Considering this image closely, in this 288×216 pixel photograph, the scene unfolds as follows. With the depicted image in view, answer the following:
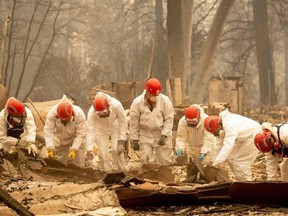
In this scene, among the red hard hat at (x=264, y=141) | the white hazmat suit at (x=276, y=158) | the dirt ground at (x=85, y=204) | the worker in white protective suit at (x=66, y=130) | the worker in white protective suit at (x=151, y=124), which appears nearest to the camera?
the dirt ground at (x=85, y=204)

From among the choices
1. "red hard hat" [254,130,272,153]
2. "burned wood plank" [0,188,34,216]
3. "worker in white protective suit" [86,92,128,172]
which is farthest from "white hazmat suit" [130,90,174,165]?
"burned wood plank" [0,188,34,216]

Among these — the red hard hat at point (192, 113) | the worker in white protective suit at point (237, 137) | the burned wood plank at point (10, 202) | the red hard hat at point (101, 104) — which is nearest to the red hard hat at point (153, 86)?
the red hard hat at point (192, 113)

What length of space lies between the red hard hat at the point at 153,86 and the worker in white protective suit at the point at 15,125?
223 cm

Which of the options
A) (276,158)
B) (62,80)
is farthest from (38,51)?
(276,158)

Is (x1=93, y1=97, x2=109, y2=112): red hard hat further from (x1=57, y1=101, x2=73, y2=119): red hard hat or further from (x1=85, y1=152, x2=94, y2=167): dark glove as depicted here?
(x1=85, y1=152, x2=94, y2=167): dark glove

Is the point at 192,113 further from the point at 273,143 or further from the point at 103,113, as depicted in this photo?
the point at 273,143

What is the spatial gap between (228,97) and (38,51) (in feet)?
52.4

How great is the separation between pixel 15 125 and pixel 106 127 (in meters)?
1.79

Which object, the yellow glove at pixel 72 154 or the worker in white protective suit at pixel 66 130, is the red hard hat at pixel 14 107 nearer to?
the worker in white protective suit at pixel 66 130

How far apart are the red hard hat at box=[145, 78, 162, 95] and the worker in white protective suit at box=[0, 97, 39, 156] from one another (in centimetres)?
223

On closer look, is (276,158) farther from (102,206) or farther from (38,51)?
(38,51)

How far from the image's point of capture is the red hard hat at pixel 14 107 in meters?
10.4

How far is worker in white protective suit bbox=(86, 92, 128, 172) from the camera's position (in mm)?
10945

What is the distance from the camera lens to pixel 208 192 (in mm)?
6211
